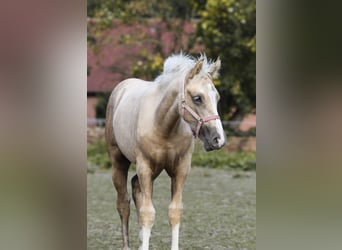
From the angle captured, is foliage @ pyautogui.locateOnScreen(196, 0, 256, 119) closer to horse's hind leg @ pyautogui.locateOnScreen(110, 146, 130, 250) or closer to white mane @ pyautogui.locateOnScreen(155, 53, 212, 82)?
horse's hind leg @ pyautogui.locateOnScreen(110, 146, 130, 250)

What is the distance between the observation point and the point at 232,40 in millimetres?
16062

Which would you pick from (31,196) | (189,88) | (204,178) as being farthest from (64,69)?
(204,178)

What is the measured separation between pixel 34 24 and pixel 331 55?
3.49 feet

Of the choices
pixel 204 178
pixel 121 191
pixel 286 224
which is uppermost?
pixel 286 224

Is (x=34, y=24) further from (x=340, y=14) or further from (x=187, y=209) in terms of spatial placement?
(x=187, y=209)

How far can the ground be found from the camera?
240 inches

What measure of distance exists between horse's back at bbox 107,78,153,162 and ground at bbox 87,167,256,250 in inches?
48.7

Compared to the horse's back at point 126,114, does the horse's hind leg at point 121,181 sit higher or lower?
lower

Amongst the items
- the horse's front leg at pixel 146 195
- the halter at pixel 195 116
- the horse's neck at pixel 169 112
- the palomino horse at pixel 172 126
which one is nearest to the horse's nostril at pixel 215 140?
the palomino horse at pixel 172 126

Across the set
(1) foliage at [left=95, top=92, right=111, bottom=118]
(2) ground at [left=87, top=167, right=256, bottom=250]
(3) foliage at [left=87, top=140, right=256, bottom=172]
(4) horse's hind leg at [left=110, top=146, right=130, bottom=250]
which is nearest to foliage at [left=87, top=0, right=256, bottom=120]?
(1) foliage at [left=95, top=92, right=111, bottom=118]

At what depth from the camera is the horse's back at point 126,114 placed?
4.66 meters

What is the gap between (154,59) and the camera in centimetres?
1647

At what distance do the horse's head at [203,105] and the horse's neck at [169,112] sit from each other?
6.3 inches

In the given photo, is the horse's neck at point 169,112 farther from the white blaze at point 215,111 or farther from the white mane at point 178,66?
the white blaze at point 215,111
